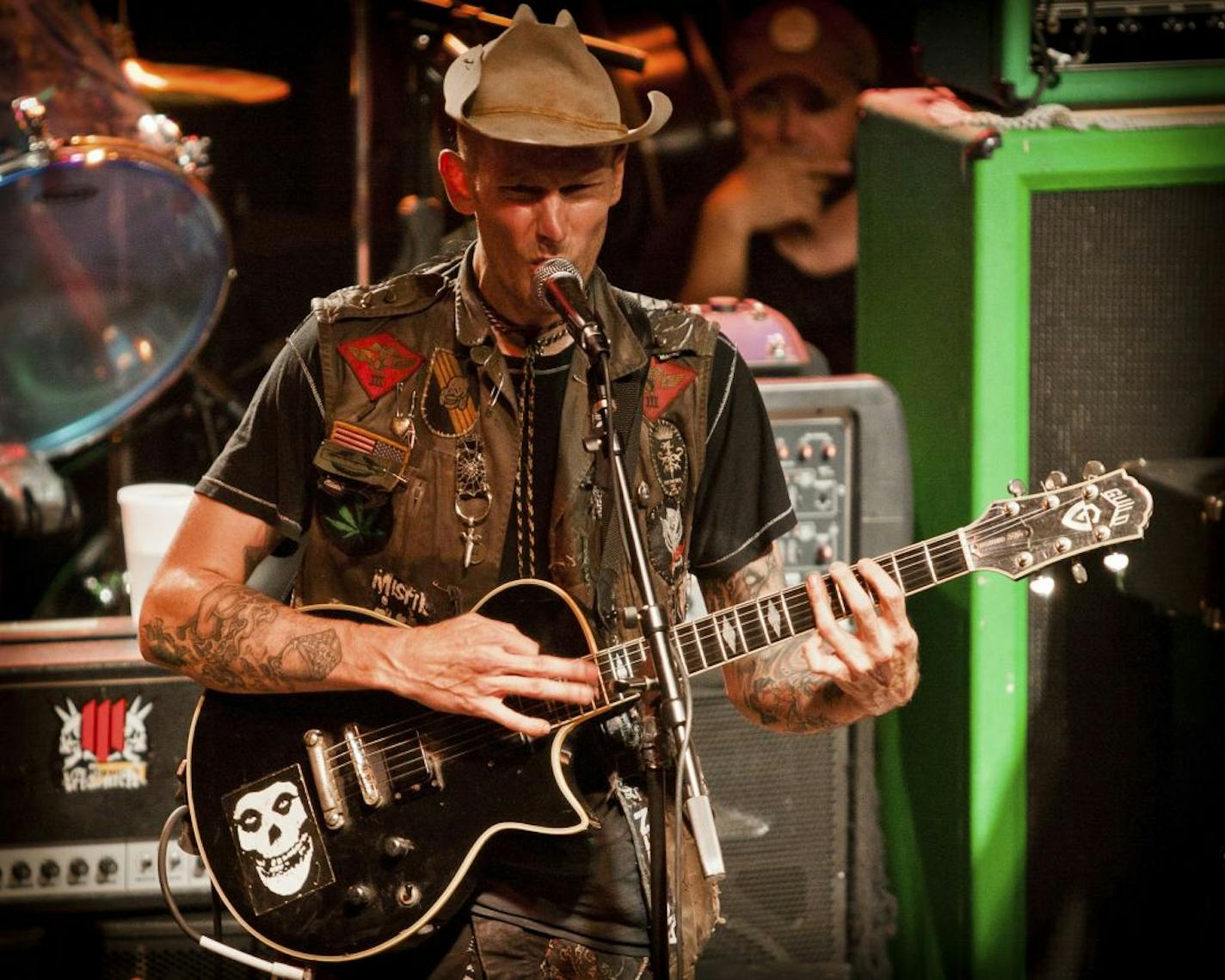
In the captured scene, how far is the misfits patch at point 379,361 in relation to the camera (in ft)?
7.50

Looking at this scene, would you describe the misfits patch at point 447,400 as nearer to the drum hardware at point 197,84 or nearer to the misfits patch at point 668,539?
the misfits patch at point 668,539

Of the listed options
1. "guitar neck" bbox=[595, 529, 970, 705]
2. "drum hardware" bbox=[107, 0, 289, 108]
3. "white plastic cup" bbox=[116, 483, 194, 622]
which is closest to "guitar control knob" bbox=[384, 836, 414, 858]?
"guitar neck" bbox=[595, 529, 970, 705]

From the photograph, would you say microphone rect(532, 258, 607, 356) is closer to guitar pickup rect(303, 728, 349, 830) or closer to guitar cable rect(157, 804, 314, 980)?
guitar pickup rect(303, 728, 349, 830)

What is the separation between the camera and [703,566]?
2318mm

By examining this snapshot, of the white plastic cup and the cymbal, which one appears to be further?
the cymbal

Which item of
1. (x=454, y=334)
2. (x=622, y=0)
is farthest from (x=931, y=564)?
(x=622, y=0)

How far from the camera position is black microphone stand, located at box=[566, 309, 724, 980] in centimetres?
173

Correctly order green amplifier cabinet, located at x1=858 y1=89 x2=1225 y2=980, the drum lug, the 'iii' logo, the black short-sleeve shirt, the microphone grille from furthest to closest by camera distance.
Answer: the drum lug → the 'iii' logo → green amplifier cabinet, located at x1=858 y1=89 x2=1225 y2=980 → the black short-sleeve shirt → the microphone grille

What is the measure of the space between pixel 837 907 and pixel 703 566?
1219 millimetres

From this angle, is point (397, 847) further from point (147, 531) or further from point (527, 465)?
point (147, 531)

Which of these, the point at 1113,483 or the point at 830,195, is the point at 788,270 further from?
the point at 1113,483

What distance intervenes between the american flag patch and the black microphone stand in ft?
1.65

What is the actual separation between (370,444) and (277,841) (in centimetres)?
61

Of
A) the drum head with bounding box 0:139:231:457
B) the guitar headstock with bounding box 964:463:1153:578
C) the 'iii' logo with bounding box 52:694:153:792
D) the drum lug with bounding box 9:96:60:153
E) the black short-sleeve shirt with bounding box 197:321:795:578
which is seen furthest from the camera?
the drum head with bounding box 0:139:231:457
